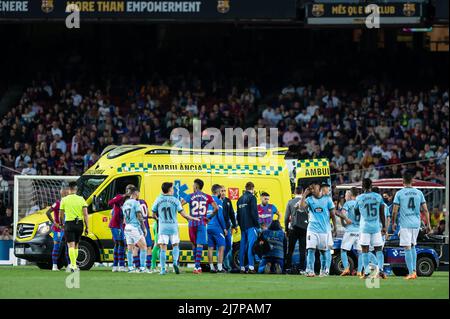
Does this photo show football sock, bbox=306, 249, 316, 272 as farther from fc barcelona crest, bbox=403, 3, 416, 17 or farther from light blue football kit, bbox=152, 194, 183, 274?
fc barcelona crest, bbox=403, 3, 416, 17

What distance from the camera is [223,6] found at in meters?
36.6

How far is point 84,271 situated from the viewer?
26.7 metres

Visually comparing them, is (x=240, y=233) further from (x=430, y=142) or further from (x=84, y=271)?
(x=430, y=142)

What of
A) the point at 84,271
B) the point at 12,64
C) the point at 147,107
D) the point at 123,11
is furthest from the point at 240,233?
the point at 12,64

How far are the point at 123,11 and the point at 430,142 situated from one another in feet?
31.5

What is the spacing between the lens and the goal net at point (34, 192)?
103ft

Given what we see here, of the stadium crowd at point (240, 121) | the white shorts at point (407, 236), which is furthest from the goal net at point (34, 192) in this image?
the white shorts at point (407, 236)

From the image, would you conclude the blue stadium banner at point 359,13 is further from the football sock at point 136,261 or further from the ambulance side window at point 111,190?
the football sock at point 136,261

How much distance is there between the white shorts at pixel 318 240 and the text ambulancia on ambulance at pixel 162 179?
341cm

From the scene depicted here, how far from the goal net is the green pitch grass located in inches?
241

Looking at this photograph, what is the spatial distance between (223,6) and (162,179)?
9.95 metres

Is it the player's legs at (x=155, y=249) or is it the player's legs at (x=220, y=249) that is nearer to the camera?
the player's legs at (x=155, y=249)

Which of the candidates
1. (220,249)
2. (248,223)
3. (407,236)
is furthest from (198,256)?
(407,236)

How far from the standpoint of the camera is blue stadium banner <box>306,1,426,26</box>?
117 feet
